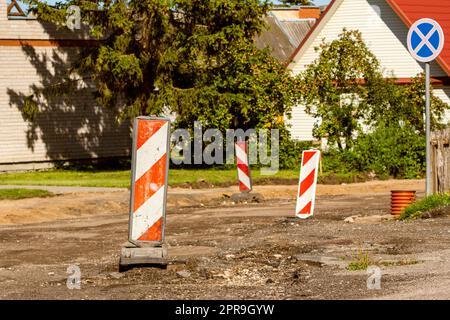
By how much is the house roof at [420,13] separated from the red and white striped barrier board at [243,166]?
615 inches

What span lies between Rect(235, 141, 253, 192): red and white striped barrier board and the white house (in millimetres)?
15799

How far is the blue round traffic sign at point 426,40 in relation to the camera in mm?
17234

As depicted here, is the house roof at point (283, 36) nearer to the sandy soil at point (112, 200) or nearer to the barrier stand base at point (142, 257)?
the sandy soil at point (112, 200)

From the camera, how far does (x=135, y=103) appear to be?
35094 millimetres

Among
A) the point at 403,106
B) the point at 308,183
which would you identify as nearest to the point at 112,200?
the point at 308,183

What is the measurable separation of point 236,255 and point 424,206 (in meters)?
4.75

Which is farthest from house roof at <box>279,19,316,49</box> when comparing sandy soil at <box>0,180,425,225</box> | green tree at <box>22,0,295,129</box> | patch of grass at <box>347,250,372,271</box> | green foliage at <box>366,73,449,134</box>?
patch of grass at <box>347,250,372,271</box>

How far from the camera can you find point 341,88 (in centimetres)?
3591

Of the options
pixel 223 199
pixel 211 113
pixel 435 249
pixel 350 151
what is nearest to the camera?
pixel 435 249

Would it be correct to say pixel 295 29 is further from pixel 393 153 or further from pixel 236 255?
pixel 236 255

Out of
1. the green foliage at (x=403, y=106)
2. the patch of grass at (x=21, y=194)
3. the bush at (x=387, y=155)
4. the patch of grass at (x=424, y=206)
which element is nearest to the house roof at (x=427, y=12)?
the green foliage at (x=403, y=106)
